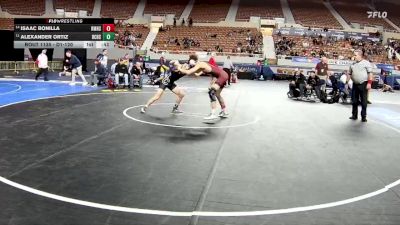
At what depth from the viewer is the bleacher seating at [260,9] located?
43.8 metres

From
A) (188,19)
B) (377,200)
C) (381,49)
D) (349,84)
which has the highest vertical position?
(188,19)

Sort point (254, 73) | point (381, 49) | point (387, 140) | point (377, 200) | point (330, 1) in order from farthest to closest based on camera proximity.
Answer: point (330, 1) → point (381, 49) → point (254, 73) → point (387, 140) → point (377, 200)

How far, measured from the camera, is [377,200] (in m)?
4.48

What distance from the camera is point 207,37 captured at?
39.8 m

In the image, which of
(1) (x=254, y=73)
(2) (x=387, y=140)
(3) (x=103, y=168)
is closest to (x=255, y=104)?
(2) (x=387, y=140)

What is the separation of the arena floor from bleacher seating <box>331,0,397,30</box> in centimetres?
3564

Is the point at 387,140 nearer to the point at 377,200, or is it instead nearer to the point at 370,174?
the point at 370,174

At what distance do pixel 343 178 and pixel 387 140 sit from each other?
10.9ft

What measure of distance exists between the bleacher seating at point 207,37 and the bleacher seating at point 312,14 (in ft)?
18.9

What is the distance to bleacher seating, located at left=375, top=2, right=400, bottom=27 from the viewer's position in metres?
42.3

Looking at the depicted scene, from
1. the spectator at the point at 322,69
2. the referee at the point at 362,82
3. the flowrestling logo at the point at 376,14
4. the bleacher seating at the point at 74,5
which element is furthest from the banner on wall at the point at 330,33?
the referee at the point at 362,82

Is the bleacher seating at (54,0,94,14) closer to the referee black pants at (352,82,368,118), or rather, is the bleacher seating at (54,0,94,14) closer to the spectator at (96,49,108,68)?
the spectator at (96,49,108,68)

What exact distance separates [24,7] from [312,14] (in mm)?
29977

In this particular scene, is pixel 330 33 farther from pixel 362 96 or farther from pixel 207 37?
pixel 362 96
